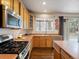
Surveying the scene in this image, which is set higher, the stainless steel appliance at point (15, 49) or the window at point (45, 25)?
the window at point (45, 25)

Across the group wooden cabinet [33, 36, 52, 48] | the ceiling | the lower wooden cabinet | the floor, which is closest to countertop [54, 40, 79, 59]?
the lower wooden cabinet

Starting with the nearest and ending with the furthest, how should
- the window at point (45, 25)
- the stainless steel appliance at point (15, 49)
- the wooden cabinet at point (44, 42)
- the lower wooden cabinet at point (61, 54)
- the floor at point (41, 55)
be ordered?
the stainless steel appliance at point (15, 49) → the lower wooden cabinet at point (61, 54) → the floor at point (41, 55) → the wooden cabinet at point (44, 42) → the window at point (45, 25)

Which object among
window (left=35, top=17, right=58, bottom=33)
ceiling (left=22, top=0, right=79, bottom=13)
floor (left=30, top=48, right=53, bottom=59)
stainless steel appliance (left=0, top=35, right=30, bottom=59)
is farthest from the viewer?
window (left=35, top=17, right=58, bottom=33)

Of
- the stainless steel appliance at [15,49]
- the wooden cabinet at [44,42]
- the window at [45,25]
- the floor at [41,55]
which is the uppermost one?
the window at [45,25]

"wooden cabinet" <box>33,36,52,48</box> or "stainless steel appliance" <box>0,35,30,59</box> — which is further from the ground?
"stainless steel appliance" <box>0,35,30,59</box>

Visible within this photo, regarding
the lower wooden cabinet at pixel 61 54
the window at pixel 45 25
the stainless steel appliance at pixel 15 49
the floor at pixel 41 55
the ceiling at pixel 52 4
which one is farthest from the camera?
the window at pixel 45 25

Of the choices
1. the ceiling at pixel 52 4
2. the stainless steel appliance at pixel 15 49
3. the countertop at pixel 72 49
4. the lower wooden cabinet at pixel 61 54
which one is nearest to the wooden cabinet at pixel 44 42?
the ceiling at pixel 52 4

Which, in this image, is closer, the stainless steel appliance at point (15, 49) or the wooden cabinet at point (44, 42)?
the stainless steel appliance at point (15, 49)

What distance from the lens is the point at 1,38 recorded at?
9.20 ft

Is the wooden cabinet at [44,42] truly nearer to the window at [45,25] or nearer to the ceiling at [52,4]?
the window at [45,25]

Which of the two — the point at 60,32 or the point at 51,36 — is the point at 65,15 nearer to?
the point at 60,32

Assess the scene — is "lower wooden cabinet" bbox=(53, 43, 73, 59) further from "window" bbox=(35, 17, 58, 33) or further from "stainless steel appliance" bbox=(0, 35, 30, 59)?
"window" bbox=(35, 17, 58, 33)

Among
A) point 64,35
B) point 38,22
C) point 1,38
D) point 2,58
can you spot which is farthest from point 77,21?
point 2,58

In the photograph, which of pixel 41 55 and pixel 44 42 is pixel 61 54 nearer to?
pixel 41 55
